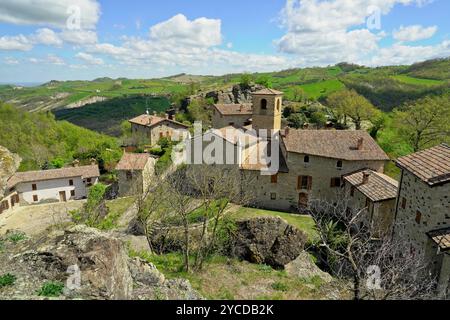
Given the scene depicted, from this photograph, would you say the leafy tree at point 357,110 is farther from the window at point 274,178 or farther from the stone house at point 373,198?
the window at point 274,178

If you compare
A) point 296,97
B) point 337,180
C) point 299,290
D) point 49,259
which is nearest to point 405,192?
point 299,290

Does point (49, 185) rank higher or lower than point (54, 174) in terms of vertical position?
lower

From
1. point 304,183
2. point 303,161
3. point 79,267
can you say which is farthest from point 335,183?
point 79,267

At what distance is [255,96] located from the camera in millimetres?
37062

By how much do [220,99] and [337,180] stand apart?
43.6m

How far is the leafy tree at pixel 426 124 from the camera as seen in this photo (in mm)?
34344

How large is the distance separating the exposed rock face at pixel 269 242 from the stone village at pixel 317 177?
5.41m

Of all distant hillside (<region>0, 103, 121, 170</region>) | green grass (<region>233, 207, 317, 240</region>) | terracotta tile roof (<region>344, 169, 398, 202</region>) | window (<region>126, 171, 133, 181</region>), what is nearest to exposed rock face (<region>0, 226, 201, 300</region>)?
green grass (<region>233, 207, 317, 240</region>)

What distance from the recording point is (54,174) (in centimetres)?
4166

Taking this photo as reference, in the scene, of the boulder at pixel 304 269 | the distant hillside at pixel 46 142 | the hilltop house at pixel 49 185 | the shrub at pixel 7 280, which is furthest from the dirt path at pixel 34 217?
the shrub at pixel 7 280

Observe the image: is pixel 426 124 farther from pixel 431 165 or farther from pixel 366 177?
pixel 431 165

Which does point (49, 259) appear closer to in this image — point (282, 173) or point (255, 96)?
point (282, 173)

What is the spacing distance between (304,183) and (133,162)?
19.7 m

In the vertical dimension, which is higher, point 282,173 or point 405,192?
point 405,192
